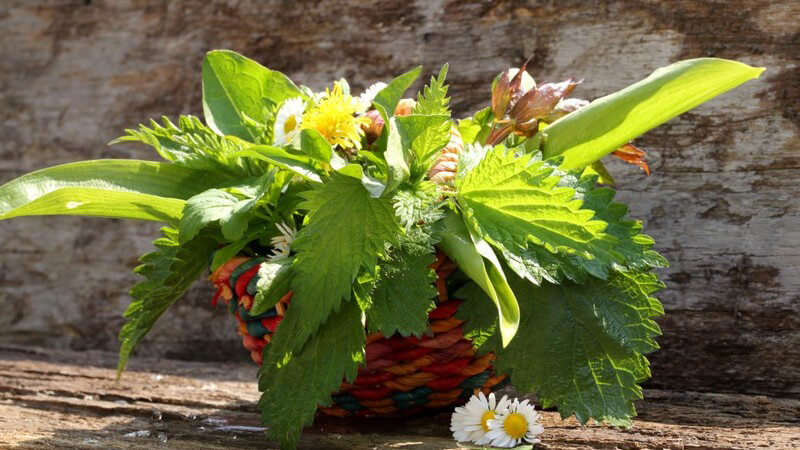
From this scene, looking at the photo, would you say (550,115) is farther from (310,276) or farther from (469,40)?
(469,40)

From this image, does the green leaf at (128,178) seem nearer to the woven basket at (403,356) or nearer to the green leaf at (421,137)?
the woven basket at (403,356)

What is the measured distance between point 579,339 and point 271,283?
0.89ft

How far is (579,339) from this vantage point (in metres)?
0.73

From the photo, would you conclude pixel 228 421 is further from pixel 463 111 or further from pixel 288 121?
pixel 463 111

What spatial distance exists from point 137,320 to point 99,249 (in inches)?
32.5

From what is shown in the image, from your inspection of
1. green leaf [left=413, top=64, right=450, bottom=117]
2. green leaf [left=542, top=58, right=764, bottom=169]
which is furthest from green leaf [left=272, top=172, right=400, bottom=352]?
green leaf [left=542, top=58, right=764, bottom=169]

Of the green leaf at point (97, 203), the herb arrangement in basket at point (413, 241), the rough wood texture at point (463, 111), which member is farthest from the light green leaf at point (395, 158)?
Answer: the rough wood texture at point (463, 111)

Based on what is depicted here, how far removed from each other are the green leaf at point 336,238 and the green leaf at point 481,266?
0.06 metres

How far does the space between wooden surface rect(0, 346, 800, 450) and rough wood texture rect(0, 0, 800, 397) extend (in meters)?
0.14

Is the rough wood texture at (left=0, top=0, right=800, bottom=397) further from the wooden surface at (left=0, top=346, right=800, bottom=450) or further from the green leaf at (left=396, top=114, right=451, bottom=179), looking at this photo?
the green leaf at (left=396, top=114, right=451, bottom=179)

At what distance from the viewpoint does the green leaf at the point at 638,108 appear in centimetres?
75

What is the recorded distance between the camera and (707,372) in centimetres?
109

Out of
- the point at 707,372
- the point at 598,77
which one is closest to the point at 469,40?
the point at 598,77

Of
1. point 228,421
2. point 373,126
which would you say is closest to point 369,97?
point 373,126
